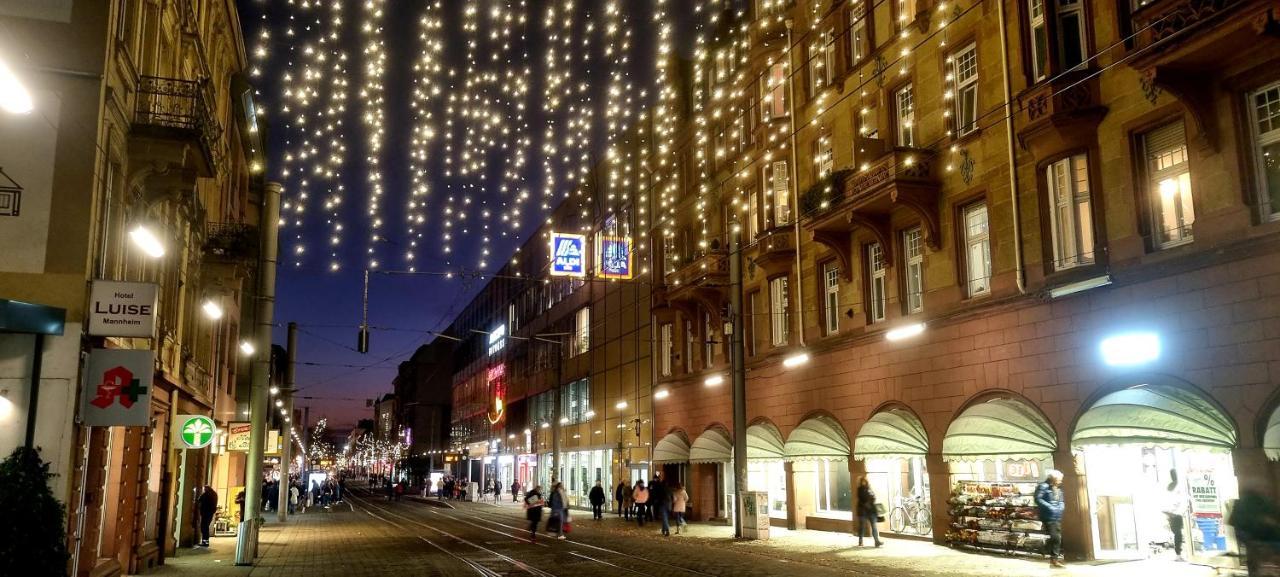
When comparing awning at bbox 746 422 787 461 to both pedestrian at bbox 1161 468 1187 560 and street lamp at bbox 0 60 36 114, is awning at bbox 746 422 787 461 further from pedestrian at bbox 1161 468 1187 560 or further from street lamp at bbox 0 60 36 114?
street lamp at bbox 0 60 36 114

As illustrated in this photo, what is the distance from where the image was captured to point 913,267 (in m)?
23.6

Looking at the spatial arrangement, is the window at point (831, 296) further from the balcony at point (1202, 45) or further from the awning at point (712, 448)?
the balcony at point (1202, 45)

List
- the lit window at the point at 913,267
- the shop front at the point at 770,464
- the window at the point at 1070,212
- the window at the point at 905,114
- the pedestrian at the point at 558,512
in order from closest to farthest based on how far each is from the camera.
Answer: the window at the point at 1070,212 → the lit window at the point at 913,267 → the window at the point at 905,114 → the pedestrian at the point at 558,512 → the shop front at the point at 770,464

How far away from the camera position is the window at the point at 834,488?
2609 centimetres

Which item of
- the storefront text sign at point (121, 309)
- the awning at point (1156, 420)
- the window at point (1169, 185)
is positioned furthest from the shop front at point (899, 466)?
the storefront text sign at point (121, 309)

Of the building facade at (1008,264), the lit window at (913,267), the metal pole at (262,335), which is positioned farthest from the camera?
the metal pole at (262,335)

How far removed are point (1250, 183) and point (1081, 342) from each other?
408cm

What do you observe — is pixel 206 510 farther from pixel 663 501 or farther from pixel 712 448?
pixel 712 448

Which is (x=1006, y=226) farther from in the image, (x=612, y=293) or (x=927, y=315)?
(x=612, y=293)

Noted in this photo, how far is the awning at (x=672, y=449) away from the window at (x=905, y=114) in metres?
15.6

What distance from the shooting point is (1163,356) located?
629 inches

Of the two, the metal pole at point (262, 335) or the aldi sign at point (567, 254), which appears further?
the aldi sign at point (567, 254)

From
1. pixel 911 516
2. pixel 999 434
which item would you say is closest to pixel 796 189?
pixel 911 516

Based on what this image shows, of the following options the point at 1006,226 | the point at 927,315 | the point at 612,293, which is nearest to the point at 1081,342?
the point at 1006,226
